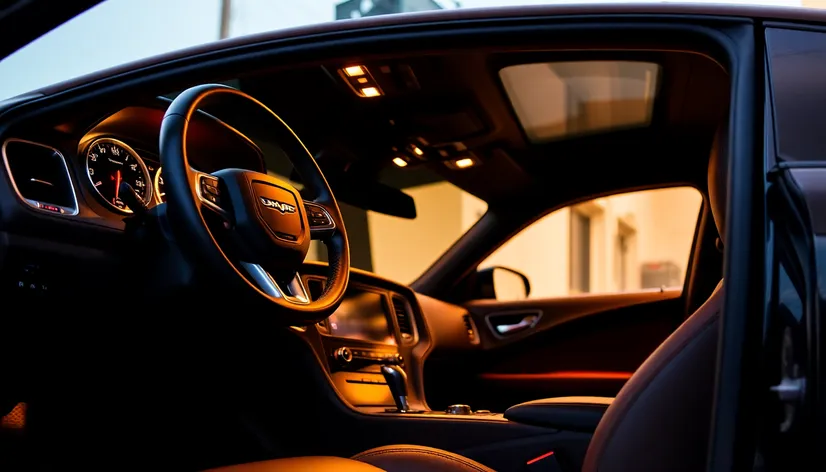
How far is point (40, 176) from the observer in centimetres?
141

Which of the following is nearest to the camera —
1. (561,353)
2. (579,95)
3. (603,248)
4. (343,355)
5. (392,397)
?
(343,355)

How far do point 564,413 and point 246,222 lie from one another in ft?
2.12

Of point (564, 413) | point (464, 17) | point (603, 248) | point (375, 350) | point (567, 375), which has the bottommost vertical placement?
point (603, 248)

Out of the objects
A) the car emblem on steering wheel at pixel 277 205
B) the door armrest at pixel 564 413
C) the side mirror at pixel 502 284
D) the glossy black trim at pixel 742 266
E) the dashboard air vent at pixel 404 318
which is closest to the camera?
the glossy black trim at pixel 742 266

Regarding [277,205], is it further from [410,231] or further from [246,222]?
[410,231]

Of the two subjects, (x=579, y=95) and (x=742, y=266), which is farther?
(x=579, y=95)

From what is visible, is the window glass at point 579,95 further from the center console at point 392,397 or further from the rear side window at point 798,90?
the rear side window at point 798,90

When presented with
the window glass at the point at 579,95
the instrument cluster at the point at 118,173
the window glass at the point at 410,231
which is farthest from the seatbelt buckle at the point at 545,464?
the window glass at the point at 579,95

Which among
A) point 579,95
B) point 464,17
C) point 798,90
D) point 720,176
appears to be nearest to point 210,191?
point 464,17

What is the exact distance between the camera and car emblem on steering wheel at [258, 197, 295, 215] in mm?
1459

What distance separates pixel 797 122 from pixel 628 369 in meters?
2.08

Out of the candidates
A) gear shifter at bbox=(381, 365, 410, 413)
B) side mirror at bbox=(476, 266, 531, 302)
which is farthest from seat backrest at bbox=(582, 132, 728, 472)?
side mirror at bbox=(476, 266, 531, 302)

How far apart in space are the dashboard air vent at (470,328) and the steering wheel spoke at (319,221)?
1.41 meters

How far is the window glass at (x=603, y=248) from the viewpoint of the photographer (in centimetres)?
416
